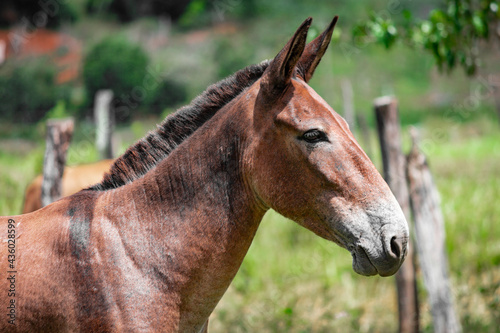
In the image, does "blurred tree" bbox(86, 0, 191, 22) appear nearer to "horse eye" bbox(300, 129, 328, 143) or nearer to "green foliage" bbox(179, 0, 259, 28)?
"green foliage" bbox(179, 0, 259, 28)

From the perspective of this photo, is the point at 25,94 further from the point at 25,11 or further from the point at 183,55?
the point at 183,55

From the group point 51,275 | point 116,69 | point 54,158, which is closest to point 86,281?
point 51,275

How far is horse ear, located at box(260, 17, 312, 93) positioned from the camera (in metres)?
A: 2.22

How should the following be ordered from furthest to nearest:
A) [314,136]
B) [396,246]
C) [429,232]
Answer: [429,232] < [314,136] < [396,246]

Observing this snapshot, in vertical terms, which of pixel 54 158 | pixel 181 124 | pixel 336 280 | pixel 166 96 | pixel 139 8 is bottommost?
pixel 336 280

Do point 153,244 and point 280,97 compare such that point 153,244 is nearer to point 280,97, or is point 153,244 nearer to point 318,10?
point 280,97

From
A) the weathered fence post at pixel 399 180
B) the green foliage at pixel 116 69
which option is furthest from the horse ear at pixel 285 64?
the green foliage at pixel 116 69

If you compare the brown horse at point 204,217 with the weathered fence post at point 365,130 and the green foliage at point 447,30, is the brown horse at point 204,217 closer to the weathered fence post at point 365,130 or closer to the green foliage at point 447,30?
the green foliage at point 447,30

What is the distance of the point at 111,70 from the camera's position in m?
16.2

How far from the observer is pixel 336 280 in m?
6.82

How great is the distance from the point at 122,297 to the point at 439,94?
20005 millimetres

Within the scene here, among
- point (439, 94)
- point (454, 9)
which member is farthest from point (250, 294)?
point (439, 94)

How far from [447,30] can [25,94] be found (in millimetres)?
14866

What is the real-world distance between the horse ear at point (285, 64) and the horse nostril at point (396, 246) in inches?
33.0
